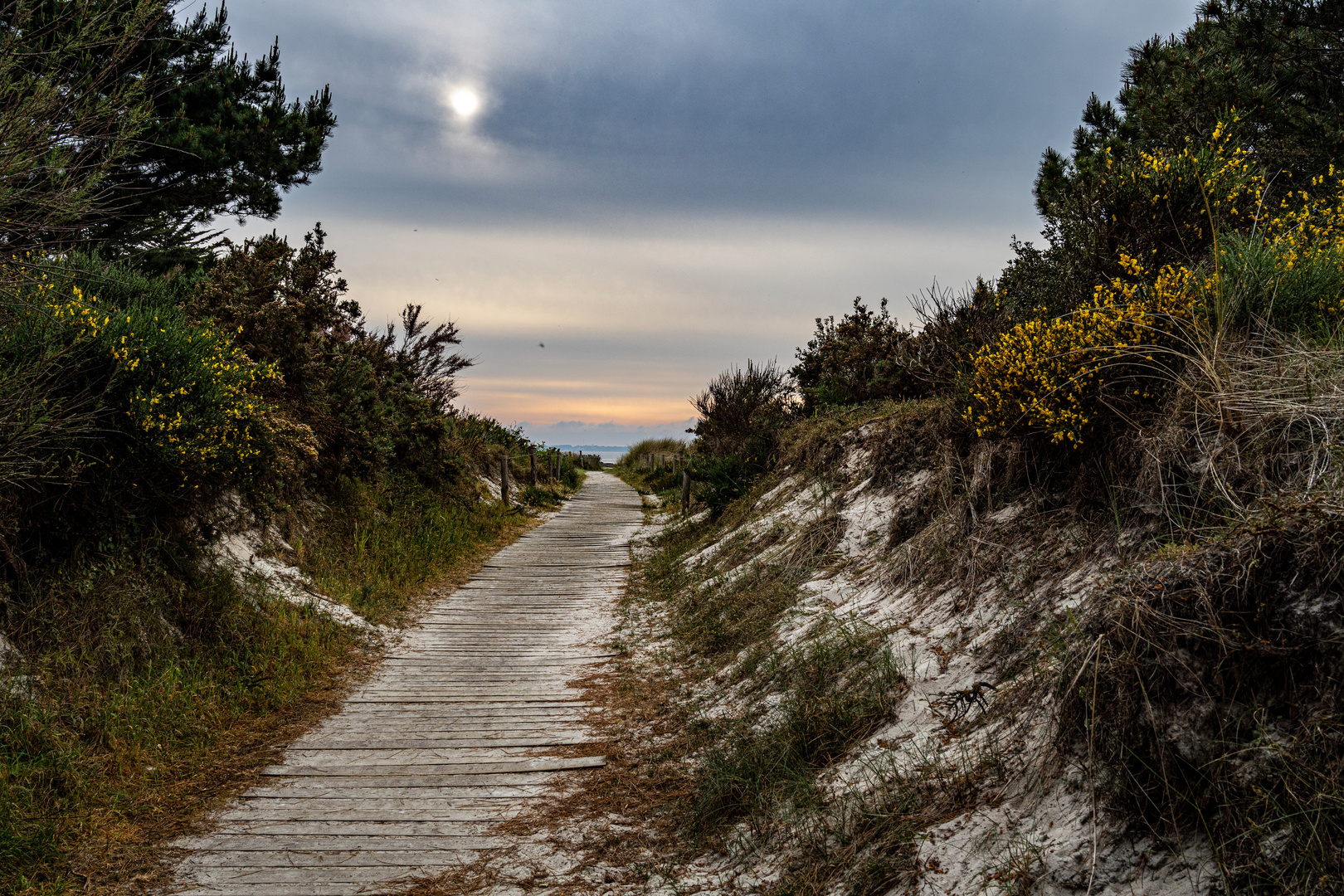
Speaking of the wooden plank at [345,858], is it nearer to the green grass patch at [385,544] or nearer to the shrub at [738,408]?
the green grass patch at [385,544]

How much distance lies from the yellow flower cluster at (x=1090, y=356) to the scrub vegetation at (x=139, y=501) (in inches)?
237

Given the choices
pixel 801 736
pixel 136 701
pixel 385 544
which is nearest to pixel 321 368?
pixel 385 544

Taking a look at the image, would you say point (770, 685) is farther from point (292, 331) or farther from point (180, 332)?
point (292, 331)

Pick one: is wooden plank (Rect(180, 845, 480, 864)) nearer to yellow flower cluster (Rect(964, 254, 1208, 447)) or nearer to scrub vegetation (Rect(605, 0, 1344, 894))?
scrub vegetation (Rect(605, 0, 1344, 894))

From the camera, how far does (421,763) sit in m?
5.47

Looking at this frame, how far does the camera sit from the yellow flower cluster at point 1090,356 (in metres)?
4.96

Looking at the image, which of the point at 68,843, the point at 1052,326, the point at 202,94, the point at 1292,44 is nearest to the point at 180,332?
the point at 68,843

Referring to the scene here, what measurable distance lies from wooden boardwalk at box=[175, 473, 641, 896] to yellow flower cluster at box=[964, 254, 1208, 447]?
4.02 m

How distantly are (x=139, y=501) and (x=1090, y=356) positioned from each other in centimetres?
772

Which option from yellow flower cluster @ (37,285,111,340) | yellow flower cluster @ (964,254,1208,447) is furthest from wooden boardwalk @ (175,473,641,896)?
yellow flower cluster @ (964,254,1208,447)

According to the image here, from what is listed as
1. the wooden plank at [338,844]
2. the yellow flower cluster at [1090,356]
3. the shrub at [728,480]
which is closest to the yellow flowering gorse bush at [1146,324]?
the yellow flower cluster at [1090,356]

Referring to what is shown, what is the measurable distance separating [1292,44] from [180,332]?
15000mm

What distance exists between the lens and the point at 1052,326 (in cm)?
563

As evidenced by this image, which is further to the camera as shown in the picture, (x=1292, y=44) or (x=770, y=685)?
(x=1292, y=44)
